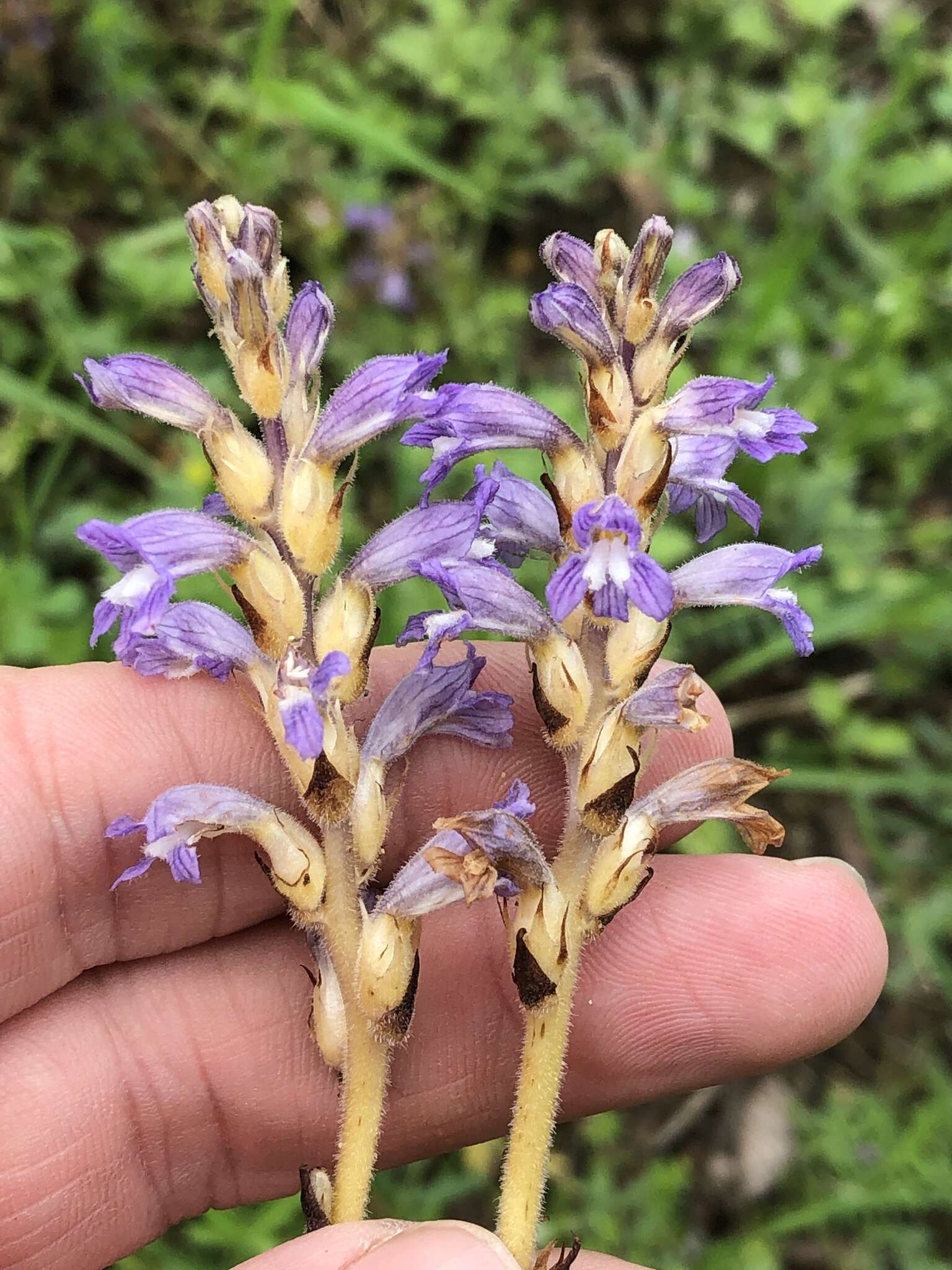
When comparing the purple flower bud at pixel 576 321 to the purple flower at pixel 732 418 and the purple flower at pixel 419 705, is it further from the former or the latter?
the purple flower at pixel 419 705

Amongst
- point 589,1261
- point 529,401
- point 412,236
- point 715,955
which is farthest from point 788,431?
point 412,236

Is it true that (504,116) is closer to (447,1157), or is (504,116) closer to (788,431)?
(788,431)

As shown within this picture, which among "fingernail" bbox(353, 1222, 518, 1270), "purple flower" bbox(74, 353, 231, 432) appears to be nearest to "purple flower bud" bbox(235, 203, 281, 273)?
Answer: "purple flower" bbox(74, 353, 231, 432)

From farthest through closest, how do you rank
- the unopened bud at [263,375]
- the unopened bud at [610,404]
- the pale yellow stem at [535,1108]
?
the pale yellow stem at [535,1108] < the unopened bud at [610,404] < the unopened bud at [263,375]

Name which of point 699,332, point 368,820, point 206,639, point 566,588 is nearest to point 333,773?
point 368,820

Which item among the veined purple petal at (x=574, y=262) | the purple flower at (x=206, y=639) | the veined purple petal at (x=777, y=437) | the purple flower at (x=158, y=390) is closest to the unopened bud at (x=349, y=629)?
the purple flower at (x=206, y=639)

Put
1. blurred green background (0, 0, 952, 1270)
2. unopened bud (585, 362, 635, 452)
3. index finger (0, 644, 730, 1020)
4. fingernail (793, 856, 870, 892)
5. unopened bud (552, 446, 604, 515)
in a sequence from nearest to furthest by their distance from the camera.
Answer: unopened bud (585, 362, 635, 452)
unopened bud (552, 446, 604, 515)
index finger (0, 644, 730, 1020)
fingernail (793, 856, 870, 892)
blurred green background (0, 0, 952, 1270)

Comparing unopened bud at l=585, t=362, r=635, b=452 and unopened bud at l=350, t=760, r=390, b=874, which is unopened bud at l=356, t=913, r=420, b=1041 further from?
unopened bud at l=585, t=362, r=635, b=452
